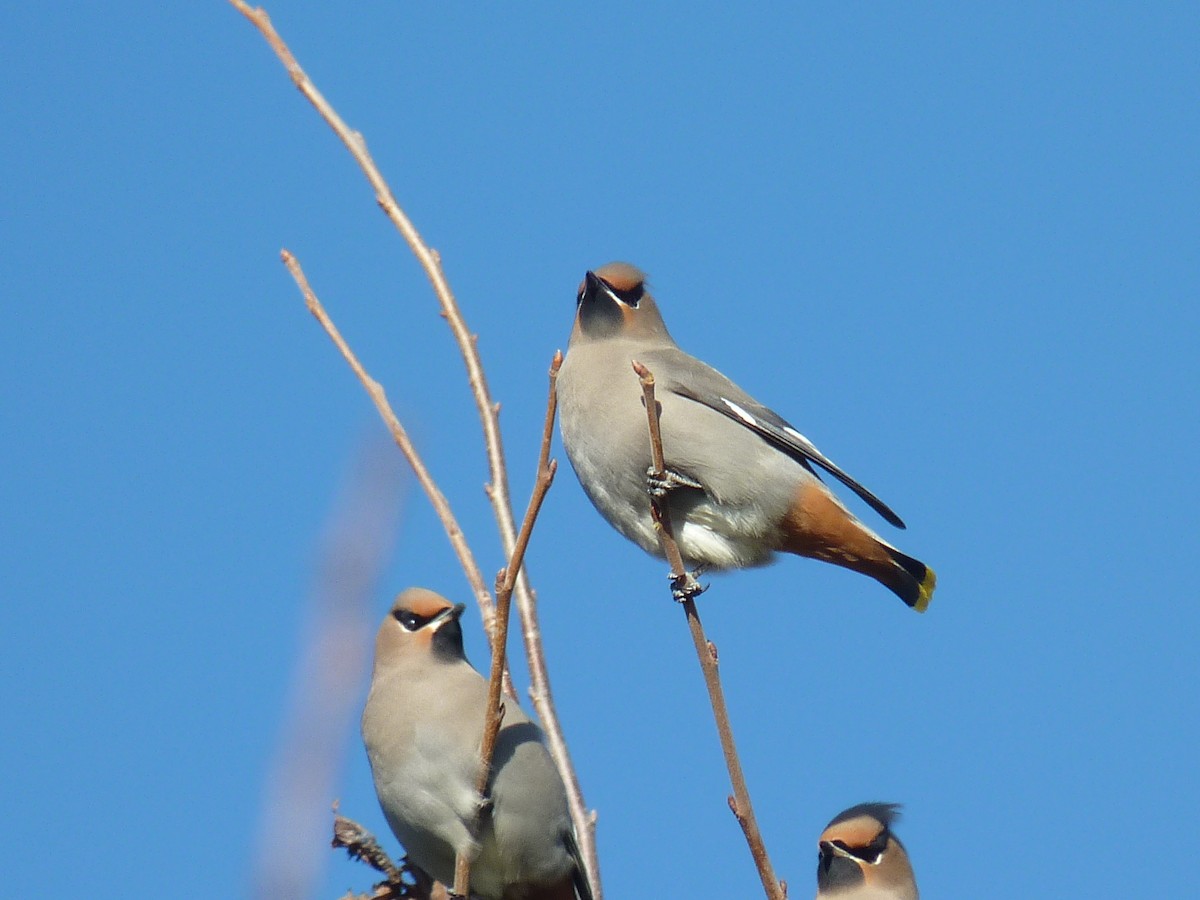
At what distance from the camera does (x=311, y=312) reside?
3.81 m

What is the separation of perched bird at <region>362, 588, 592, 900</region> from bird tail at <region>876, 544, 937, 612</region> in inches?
53.3

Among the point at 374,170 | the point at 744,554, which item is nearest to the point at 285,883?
the point at 374,170

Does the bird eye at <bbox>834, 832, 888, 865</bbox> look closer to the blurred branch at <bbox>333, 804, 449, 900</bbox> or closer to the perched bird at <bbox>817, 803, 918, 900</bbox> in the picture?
the perched bird at <bbox>817, 803, 918, 900</bbox>

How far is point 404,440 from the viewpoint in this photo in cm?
375

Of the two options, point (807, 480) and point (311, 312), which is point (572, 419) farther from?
point (311, 312)

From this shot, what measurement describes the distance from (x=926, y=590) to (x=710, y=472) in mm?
851

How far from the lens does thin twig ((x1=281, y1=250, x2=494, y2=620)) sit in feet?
12.1

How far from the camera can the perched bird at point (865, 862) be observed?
5.43m

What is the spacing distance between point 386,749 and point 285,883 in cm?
315

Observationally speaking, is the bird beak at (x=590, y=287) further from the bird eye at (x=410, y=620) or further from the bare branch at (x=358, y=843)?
the bare branch at (x=358, y=843)

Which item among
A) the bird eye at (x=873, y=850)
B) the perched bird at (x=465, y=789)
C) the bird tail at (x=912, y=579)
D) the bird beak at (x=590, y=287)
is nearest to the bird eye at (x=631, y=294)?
the bird beak at (x=590, y=287)

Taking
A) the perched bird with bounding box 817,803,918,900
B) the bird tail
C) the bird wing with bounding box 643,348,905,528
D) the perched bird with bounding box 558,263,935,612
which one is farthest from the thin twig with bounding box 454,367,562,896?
the perched bird with bounding box 817,803,918,900

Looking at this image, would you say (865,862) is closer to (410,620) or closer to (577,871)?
(577,871)

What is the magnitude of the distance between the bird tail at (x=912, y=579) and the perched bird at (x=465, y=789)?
1355 mm
